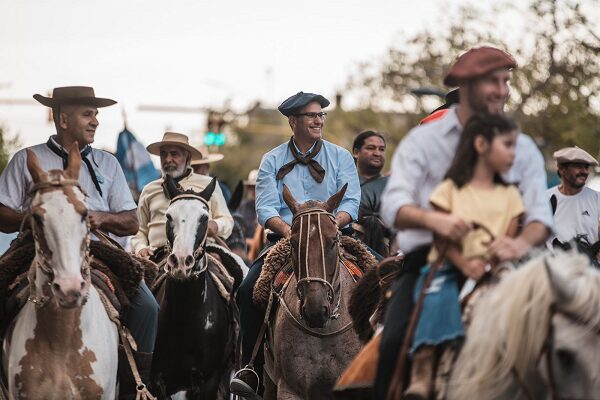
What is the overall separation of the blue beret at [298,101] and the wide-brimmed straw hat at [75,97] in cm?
247

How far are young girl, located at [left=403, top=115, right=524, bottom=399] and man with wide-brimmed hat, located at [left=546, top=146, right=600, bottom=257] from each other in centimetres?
738

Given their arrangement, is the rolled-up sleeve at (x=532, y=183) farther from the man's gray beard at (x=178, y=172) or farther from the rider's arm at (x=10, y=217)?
the man's gray beard at (x=178, y=172)

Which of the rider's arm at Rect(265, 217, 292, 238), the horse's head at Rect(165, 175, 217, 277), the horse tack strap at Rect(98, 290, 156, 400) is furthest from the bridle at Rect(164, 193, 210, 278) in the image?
the horse tack strap at Rect(98, 290, 156, 400)

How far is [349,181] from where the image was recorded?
1254 centimetres

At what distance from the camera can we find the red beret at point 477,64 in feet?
23.1

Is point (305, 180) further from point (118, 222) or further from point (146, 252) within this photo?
point (118, 222)

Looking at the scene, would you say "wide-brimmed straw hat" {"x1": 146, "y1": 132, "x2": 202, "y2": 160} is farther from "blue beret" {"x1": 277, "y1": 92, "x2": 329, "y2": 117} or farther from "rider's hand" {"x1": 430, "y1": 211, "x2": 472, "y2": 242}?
"rider's hand" {"x1": 430, "y1": 211, "x2": 472, "y2": 242}

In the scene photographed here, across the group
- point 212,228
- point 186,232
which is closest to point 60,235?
point 186,232

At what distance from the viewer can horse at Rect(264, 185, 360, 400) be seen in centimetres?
1092

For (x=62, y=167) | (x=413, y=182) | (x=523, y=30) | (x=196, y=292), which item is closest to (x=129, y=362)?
(x=62, y=167)

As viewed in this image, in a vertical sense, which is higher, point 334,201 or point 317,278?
point 334,201

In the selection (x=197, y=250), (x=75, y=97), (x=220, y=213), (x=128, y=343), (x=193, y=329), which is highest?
(x=75, y=97)

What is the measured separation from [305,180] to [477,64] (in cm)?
562

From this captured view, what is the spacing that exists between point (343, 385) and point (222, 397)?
596 centimetres
